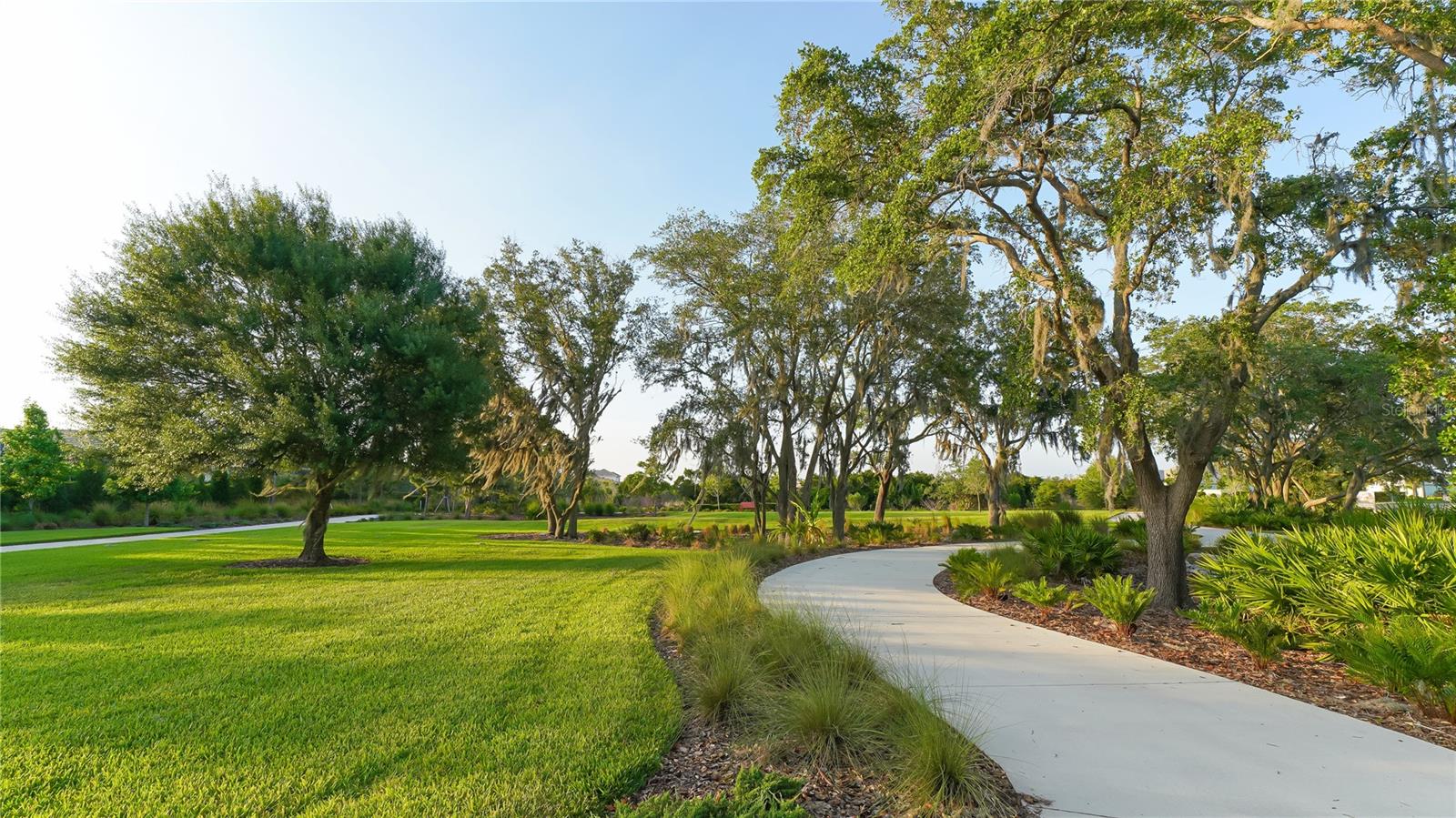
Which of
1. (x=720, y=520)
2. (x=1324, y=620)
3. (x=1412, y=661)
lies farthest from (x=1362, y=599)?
(x=720, y=520)

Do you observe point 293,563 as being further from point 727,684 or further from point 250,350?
point 727,684

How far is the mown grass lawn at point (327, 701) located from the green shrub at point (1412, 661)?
4.88 m

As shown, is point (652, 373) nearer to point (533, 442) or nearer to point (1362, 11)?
point (533, 442)

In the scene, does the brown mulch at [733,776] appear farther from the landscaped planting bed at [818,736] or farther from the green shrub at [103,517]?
the green shrub at [103,517]

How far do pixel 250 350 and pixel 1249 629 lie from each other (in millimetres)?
15198

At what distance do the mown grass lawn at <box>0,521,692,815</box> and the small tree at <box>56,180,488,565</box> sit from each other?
3.07 meters

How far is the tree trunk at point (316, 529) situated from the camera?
1312 centimetres

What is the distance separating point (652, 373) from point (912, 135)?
12.1 meters

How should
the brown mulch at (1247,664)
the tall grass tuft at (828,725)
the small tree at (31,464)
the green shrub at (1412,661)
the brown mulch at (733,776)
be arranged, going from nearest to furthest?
the brown mulch at (733,776) < the tall grass tuft at (828,725) < the green shrub at (1412,661) < the brown mulch at (1247,664) < the small tree at (31,464)

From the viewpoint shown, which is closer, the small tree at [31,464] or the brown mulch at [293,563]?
the brown mulch at [293,563]

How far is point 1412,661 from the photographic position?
4082 mm

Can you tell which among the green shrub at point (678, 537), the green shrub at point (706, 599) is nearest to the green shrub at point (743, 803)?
the green shrub at point (706, 599)

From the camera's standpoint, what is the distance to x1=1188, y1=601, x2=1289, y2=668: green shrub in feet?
16.9

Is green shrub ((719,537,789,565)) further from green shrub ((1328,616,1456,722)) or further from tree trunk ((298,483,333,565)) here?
tree trunk ((298,483,333,565))
